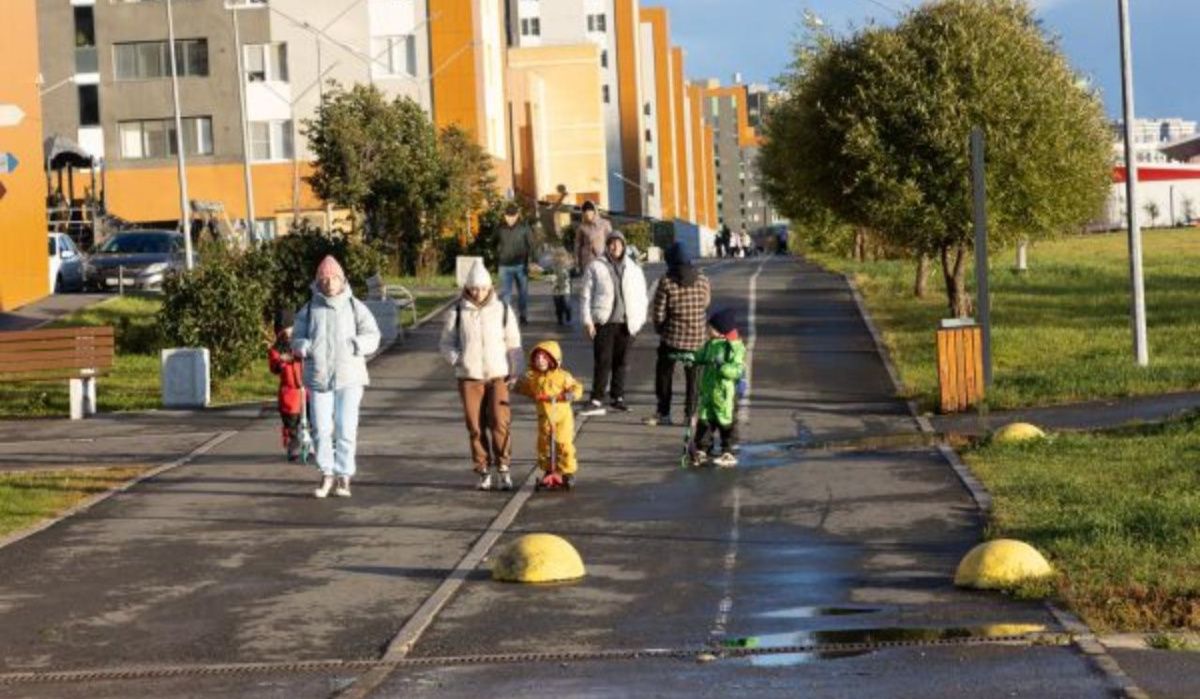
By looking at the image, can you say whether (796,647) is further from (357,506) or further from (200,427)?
(200,427)

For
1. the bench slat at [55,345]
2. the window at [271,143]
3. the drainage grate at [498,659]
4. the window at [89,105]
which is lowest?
the drainage grate at [498,659]

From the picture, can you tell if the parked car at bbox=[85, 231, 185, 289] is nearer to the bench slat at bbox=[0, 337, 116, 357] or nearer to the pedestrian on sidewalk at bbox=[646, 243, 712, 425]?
the bench slat at bbox=[0, 337, 116, 357]

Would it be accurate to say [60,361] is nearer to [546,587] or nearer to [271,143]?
[546,587]

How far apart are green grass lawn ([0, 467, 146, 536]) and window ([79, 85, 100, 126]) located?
2338 inches

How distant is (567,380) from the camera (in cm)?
1692

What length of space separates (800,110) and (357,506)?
72.1 ft

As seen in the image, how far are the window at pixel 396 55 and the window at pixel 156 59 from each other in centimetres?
590

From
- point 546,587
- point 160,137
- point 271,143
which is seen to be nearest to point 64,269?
point 160,137

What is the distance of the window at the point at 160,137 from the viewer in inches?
2997

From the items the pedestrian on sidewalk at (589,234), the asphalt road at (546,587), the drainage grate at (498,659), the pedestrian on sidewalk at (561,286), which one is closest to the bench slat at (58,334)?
the asphalt road at (546,587)

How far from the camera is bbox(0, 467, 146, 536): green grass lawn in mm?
16109

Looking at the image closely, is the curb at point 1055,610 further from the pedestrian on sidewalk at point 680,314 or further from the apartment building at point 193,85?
the apartment building at point 193,85

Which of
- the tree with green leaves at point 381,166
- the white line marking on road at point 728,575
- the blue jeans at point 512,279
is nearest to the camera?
the white line marking on road at point 728,575

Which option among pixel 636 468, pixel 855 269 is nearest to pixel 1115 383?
pixel 636 468
